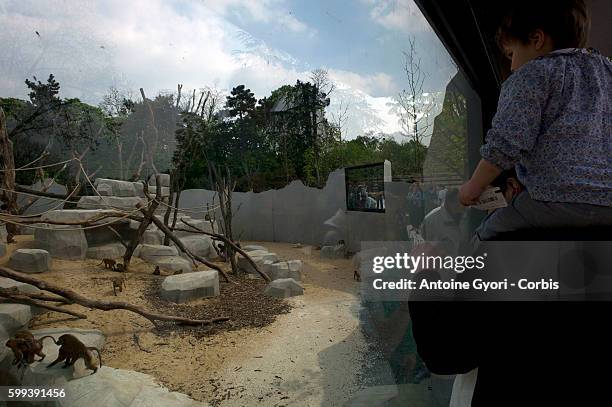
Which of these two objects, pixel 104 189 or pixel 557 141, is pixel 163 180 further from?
pixel 557 141

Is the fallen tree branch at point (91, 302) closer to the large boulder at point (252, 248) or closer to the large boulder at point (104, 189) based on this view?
the large boulder at point (104, 189)

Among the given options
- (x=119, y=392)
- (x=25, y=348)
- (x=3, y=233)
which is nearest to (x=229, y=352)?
(x=119, y=392)

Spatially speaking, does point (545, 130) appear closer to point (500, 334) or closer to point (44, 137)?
point (500, 334)

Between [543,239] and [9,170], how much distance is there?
1.66 m

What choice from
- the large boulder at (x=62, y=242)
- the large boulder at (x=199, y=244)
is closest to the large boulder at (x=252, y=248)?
the large boulder at (x=199, y=244)

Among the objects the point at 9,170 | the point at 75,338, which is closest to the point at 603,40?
the point at 75,338

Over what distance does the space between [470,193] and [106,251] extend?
1789 millimetres

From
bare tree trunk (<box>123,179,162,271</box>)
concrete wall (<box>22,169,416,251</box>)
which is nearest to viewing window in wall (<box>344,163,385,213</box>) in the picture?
concrete wall (<box>22,169,416,251</box>)

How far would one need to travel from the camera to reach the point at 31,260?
1349 mm

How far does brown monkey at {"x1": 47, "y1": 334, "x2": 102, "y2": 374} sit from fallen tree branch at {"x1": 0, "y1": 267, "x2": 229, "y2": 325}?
0.80ft

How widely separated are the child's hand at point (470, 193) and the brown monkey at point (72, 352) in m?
1.17

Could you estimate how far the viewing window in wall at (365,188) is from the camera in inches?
82.4

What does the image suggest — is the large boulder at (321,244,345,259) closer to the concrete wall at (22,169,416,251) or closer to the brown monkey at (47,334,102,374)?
the concrete wall at (22,169,416,251)

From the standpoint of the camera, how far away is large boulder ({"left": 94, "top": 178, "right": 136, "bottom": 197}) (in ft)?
4.98
